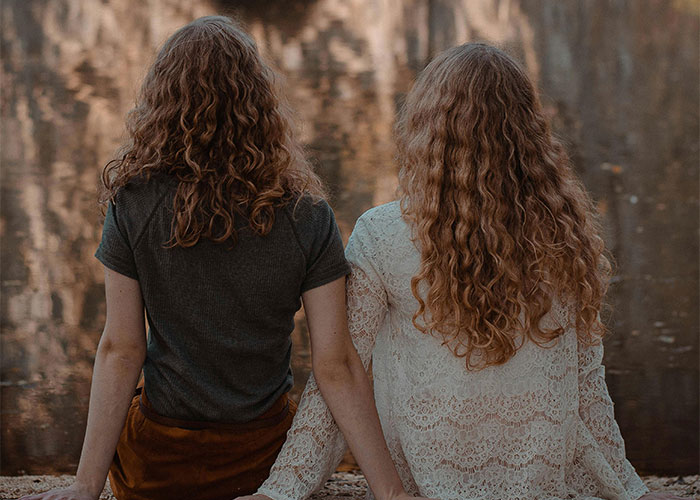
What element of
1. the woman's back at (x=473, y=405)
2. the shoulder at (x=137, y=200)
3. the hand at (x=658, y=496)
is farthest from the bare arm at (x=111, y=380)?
the hand at (x=658, y=496)

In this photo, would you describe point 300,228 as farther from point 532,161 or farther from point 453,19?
point 453,19

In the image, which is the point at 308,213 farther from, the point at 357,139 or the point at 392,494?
the point at 357,139

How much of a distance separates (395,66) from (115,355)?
844 cm

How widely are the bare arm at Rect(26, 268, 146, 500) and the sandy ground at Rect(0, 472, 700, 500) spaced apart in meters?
0.65

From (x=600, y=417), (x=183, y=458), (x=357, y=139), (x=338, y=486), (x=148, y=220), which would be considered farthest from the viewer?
(x=357, y=139)

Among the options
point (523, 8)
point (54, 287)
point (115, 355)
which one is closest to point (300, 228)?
point (115, 355)

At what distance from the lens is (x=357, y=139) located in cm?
745

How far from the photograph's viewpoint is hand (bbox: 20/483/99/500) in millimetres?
1706

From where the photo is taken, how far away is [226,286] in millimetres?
1729

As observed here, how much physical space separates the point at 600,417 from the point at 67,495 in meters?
1.14

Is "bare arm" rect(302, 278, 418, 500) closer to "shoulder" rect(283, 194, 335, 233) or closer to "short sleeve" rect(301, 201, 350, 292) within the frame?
"short sleeve" rect(301, 201, 350, 292)

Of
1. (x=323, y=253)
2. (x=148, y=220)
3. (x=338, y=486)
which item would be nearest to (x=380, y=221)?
(x=323, y=253)

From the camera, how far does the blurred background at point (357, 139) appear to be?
3789 millimetres

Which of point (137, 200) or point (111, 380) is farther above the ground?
point (137, 200)
